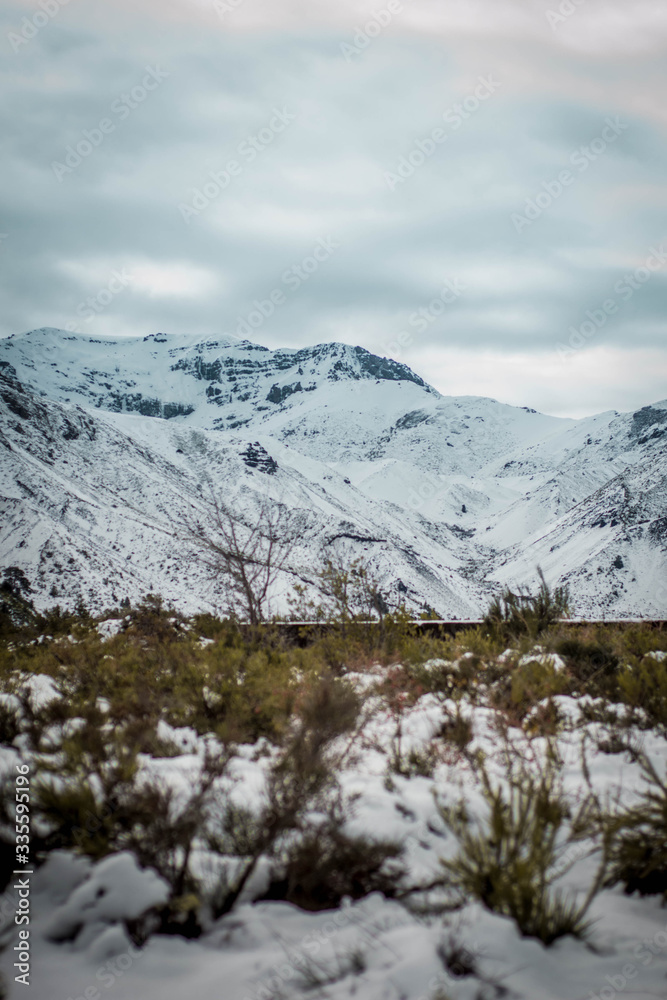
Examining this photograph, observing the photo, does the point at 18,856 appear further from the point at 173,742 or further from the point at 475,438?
the point at 475,438

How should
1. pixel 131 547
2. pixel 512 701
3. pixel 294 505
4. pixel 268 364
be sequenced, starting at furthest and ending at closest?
1. pixel 268 364
2. pixel 294 505
3. pixel 131 547
4. pixel 512 701

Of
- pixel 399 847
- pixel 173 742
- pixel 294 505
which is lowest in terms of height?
pixel 399 847

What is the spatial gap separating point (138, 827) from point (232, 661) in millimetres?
2994

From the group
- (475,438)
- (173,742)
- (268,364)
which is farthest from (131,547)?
(268,364)

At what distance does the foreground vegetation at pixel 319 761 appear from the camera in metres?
2.28

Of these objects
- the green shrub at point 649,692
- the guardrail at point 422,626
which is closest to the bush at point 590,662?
the green shrub at point 649,692

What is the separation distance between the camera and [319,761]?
2648mm

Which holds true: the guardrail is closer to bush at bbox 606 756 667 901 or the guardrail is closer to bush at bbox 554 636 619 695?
bush at bbox 554 636 619 695

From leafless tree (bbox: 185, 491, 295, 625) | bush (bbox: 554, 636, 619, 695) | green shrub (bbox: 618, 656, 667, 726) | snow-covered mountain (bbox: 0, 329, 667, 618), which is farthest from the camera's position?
snow-covered mountain (bbox: 0, 329, 667, 618)

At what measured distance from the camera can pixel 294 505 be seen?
38750 millimetres

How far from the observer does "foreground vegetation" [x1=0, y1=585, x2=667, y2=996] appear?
7.47ft

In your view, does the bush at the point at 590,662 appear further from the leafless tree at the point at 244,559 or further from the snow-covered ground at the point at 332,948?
the leafless tree at the point at 244,559

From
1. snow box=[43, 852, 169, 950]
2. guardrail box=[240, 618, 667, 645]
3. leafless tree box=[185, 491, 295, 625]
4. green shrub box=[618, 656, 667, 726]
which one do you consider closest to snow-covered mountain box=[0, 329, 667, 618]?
leafless tree box=[185, 491, 295, 625]

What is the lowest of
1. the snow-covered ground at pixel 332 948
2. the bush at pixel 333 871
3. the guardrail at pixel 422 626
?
the snow-covered ground at pixel 332 948
